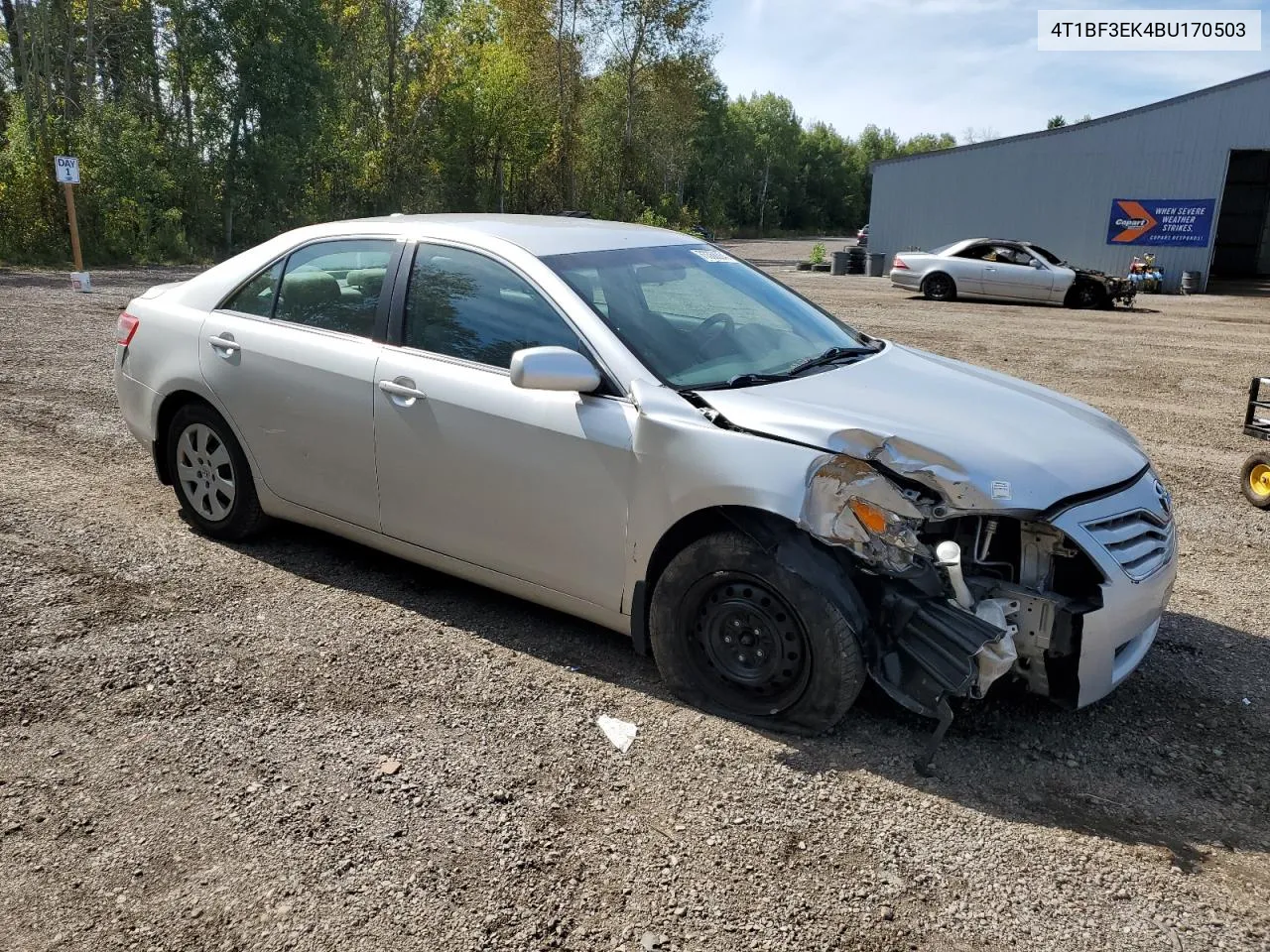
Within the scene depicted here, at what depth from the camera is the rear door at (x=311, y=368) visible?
169 inches

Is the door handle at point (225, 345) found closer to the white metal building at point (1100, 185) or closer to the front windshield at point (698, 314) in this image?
the front windshield at point (698, 314)

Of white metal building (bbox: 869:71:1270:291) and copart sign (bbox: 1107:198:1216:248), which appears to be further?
copart sign (bbox: 1107:198:1216:248)

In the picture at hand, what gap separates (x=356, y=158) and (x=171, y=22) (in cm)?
819

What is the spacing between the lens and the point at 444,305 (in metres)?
4.17

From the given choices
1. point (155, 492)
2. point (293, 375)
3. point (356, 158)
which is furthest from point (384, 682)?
point (356, 158)

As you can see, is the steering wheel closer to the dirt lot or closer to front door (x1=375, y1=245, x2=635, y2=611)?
front door (x1=375, y1=245, x2=635, y2=611)

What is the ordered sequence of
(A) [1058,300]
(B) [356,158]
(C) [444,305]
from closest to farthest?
Result: (C) [444,305] < (A) [1058,300] < (B) [356,158]

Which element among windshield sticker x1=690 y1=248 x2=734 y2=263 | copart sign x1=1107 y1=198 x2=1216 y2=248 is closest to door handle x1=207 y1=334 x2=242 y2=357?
windshield sticker x1=690 y1=248 x2=734 y2=263

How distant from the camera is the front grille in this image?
3.24 meters

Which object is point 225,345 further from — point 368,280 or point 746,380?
point 746,380

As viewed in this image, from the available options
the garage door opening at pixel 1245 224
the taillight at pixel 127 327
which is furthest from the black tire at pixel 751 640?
→ the garage door opening at pixel 1245 224

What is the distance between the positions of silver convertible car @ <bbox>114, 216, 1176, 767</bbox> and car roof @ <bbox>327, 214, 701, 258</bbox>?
22 mm

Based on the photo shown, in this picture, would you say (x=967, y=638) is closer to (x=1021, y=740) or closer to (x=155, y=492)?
(x=1021, y=740)

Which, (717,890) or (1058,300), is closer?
(717,890)
